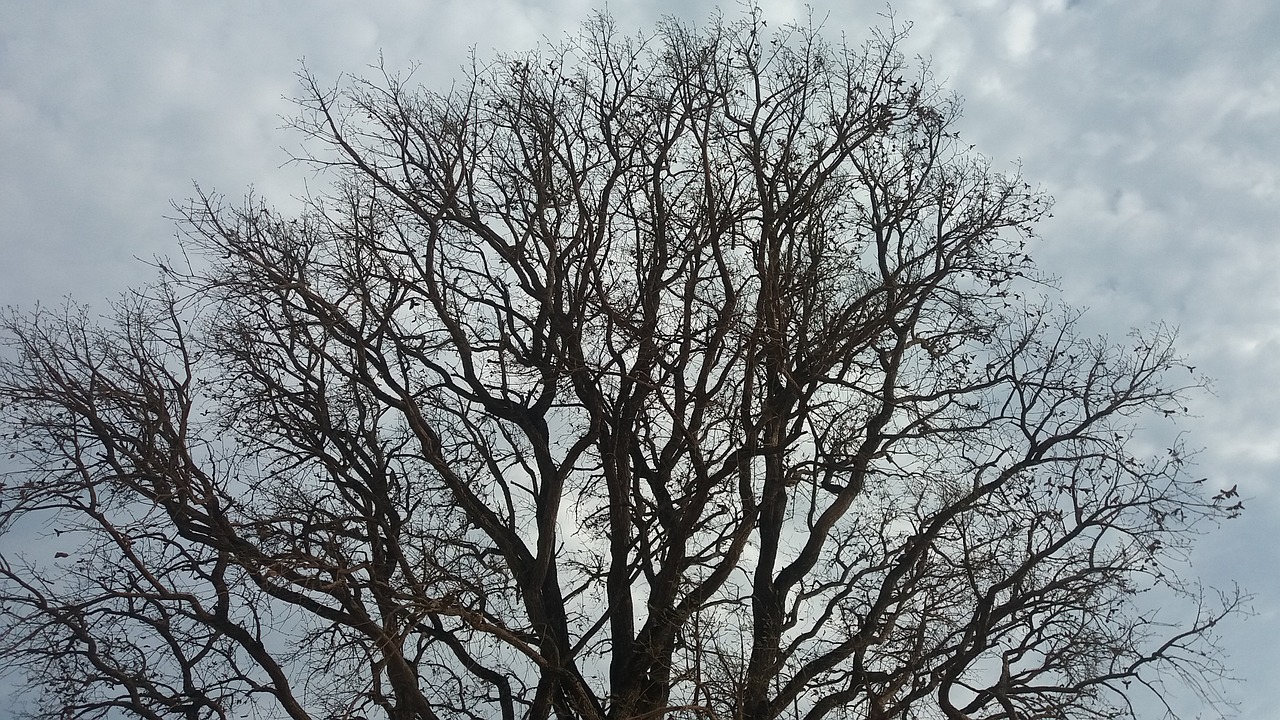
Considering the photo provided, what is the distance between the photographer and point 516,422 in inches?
473

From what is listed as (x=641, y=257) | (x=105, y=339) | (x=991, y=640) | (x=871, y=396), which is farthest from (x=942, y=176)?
(x=105, y=339)

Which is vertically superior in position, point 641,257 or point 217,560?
A: point 641,257

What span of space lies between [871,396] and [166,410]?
7599 millimetres

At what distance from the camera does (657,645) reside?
1038cm

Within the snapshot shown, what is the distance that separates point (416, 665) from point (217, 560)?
232cm

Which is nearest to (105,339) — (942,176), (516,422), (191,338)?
(191,338)

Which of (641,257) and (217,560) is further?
(641,257)

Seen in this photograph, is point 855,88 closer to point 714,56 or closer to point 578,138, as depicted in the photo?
point 714,56

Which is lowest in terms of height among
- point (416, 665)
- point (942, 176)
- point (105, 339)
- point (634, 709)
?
point (634, 709)

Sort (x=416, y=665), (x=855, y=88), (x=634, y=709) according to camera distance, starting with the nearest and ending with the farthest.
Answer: (x=634, y=709)
(x=416, y=665)
(x=855, y=88)

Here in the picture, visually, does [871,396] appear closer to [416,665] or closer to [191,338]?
[416,665]

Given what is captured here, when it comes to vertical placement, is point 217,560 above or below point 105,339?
below

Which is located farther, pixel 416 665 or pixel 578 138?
pixel 578 138

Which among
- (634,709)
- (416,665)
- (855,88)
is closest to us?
(634,709)
